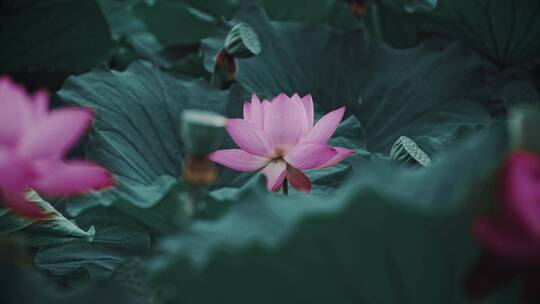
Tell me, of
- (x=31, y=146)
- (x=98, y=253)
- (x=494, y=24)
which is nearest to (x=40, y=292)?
(x=31, y=146)

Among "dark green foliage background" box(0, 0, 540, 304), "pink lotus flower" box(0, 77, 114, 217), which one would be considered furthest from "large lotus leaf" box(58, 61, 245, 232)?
"pink lotus flower" box(0, 77, 114, 217)

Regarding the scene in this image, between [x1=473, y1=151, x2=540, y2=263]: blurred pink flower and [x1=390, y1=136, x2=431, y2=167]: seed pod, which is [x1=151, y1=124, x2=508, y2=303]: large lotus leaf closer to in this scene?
[x1=473, y1=151, x2=540, y2=263]: blurred pink flower

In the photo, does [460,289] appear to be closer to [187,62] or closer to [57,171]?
[57,171]

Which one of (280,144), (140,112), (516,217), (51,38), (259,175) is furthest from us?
(51,38)

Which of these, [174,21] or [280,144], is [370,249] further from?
[174,21]

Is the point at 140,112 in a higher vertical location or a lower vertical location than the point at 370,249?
lower

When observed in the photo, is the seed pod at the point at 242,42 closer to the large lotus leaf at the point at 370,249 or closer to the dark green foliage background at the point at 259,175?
the dark green foliage background at the point at 259,175

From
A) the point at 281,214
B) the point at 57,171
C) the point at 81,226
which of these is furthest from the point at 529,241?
the point at 81,226

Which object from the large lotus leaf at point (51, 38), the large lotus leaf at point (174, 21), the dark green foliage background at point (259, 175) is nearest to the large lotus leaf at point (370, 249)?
the dark green foliage background at point (259, 175)
